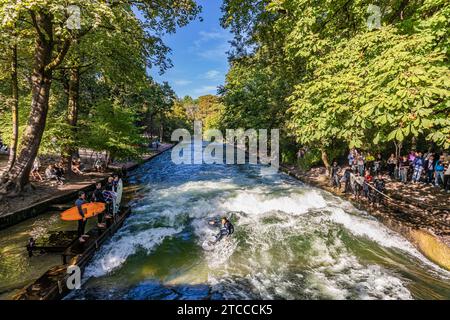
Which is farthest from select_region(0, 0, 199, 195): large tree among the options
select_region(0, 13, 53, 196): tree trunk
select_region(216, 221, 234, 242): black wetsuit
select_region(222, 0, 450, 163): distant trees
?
select_region(216, 221, 234, 242): black wetsuit

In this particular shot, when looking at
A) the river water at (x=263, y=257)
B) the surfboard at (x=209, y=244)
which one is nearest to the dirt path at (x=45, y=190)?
the river water at (x=263, y=257)

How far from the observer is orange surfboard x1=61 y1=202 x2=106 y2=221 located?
8620 millimetres

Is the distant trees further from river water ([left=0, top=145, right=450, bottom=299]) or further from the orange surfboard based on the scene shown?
the orange surfboard

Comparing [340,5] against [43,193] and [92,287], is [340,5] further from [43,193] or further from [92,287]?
[43,193]

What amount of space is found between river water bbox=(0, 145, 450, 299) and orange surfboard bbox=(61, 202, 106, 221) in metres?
1.19

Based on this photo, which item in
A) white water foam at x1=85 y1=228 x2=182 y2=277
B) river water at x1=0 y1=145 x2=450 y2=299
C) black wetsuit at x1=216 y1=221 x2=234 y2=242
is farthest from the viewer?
black wetsuit at x1=216 y1=221 x2=234 y2=242

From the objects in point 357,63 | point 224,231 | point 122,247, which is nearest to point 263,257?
point 224,231

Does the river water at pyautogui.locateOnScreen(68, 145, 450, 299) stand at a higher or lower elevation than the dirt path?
lower

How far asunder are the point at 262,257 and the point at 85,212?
582 centimetres

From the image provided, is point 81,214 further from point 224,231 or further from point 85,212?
point 224,231

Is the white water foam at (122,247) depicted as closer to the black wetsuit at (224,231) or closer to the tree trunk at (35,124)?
the black wetsuit at (224,231)

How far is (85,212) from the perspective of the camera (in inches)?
348

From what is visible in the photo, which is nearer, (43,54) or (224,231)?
(224,231)
